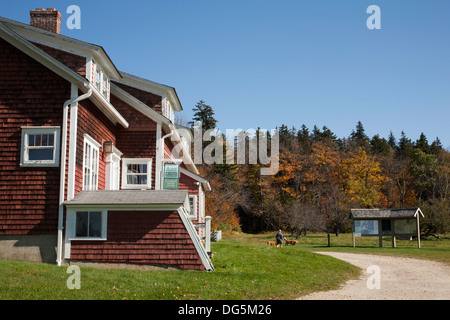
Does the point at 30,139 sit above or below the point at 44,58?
below

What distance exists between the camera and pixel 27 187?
14.0 m

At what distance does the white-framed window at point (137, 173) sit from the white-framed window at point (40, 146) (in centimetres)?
542

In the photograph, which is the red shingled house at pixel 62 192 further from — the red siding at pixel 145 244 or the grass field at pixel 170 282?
the grass field at pixel 170 282

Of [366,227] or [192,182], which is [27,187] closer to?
[192,182]

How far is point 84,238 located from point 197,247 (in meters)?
3.50

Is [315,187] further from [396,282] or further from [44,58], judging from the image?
[44,58]

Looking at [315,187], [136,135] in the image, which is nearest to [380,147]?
[315,187]

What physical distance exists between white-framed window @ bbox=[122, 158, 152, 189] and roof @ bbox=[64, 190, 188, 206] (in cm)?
467

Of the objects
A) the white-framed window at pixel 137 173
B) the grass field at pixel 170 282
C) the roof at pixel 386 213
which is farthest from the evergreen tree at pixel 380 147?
the grass field at pixel 170 282

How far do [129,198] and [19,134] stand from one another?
4.06 meters

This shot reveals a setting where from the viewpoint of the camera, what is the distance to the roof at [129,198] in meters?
13.8

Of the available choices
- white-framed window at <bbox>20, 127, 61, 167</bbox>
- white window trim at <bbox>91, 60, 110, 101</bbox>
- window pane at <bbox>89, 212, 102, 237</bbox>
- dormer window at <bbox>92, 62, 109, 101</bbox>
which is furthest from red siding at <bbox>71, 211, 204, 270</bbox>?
dormer window at <bbox>92, 62, 109, 101</bbox>

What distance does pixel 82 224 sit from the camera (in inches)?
554

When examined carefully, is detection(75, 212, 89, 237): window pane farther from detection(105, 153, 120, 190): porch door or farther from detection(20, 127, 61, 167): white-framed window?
detection(105, 153, 120, 190): porch door
